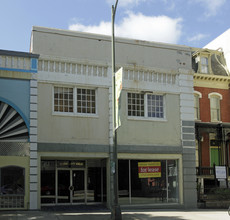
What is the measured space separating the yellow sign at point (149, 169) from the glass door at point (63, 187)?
4.03m

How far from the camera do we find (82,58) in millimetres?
20234

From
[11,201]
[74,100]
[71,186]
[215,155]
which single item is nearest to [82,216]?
[11,201]

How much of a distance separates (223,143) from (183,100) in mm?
6568

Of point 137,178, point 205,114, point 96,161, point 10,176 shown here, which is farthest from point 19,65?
point 205,114

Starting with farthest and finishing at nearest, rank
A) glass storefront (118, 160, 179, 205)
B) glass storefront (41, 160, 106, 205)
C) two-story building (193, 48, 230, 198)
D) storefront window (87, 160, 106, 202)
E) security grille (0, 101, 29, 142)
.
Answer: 1. two-story building (193, 48, 230, 198)
2. storefront window (87, 160, 106, 202)
3. glass storefront (41, 160, 106, 205)
4. glass storefront (118, 160, 179, 205)
5. security grille (0, 101, 29, 142)

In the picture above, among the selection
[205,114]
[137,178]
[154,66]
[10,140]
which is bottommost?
[137,178]

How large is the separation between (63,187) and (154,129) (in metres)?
5.93

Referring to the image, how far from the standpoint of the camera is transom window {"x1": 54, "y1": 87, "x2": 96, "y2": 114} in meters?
19.6

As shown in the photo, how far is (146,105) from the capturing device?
21297 millimetres

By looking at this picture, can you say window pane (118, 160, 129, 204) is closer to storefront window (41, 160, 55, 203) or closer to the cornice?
storefront window (41, 160, 55, 203)

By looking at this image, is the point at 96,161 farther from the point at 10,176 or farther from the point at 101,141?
the point at 10,176

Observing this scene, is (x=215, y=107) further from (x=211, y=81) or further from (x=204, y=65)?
(x=204, y=65)

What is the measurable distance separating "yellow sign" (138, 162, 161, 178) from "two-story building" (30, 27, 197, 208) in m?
0.05

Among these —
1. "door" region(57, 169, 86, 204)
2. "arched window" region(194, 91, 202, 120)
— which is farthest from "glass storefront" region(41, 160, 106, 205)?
"arched window" region(194, 91, 202, 120)
